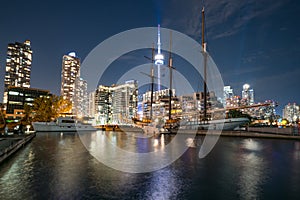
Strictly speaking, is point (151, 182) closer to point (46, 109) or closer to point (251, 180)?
point (251, 180)

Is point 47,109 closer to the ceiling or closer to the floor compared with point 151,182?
closer to the ceiling

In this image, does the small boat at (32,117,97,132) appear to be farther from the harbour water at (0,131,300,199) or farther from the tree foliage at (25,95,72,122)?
the harbour water at (0,131,300,199)

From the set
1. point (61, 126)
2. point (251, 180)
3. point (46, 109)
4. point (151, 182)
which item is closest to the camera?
point (151, 182)

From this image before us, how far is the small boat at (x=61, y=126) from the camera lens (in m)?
60.1

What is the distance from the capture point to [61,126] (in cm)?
6481

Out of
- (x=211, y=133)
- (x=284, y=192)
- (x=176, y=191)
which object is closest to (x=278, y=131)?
(x=211, y=133)

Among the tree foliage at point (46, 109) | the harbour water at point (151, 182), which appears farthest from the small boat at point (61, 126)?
the harbour water at point (151, 182)

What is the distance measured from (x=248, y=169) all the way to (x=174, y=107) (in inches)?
6201

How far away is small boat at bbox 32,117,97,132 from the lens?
6006 cm

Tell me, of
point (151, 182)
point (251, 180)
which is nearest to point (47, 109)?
point (151, 182)

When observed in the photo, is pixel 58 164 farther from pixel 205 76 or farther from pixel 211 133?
pixel 205 76

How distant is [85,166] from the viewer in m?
13.4

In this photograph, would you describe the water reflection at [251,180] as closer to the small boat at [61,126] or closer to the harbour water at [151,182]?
the harbour water at [151,182]

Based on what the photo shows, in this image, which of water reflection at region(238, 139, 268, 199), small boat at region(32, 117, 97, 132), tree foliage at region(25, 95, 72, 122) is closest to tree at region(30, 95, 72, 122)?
tree foliage at region(25, 95, 72, 122)
